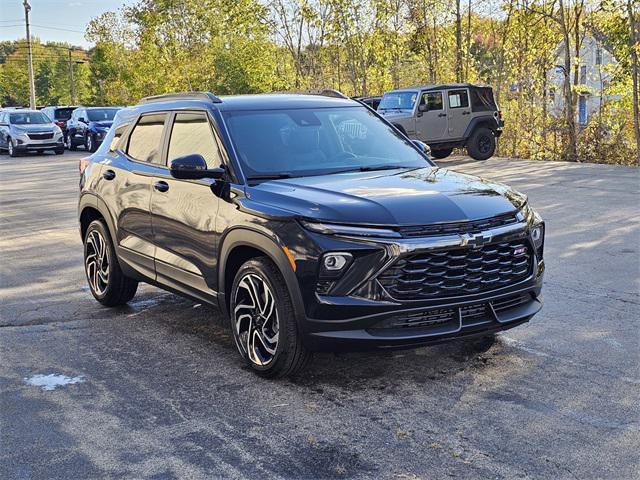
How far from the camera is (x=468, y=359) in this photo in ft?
17.5

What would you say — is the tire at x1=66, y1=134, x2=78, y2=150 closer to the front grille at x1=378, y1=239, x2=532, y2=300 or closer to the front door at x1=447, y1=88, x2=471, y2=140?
the front door at x1=447, y1=88, x2=471, y2=140

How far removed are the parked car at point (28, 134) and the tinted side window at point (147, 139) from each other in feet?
84.8

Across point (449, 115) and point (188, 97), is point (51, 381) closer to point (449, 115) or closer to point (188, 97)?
point (188, 97)

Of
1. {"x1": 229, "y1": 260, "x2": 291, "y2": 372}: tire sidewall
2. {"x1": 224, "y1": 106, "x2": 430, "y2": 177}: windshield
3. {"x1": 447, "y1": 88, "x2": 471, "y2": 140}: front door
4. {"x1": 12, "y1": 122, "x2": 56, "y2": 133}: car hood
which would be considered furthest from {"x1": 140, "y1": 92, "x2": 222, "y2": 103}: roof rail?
{"x1": 12, "y1": 122, "x2": 56, "y2": 133}: car hood

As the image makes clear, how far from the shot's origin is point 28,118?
3219 cm

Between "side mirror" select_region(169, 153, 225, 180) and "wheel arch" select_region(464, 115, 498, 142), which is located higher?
"wheel arch" select_region(464, 115, 498, 142)

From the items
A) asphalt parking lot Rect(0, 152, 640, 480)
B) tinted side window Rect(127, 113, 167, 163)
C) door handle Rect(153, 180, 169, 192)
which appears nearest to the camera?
asphalt parking lot Rect(0, 152, 640, 480)

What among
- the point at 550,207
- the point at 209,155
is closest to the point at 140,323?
the point at 209,155

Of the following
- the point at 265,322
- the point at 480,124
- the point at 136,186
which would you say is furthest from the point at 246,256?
the point at 480,124

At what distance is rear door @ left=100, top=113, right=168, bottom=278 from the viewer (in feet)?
20.7

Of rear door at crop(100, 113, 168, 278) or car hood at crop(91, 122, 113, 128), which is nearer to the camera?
rear door at crop(100, 113, 168, 278)

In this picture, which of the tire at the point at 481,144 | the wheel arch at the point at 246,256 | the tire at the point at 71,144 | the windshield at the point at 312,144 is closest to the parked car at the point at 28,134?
the tire at the point at 71,144

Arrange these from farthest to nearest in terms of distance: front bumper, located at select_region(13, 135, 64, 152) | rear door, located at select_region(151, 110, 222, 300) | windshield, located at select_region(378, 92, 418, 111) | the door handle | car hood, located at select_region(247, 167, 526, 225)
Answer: front bumper, located at select_region(13, 135, 64, 152)
windshield, located at select_region(378, 92, 418, 111)
the door handle
rear door, located at select_region(151, 110, 222, 300)
car hood, located at select_region(247, 167, 526, 225)

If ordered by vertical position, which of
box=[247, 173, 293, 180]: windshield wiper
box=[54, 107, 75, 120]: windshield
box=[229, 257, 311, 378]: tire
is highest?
box=[54, 107, 75, 120]: windshield
